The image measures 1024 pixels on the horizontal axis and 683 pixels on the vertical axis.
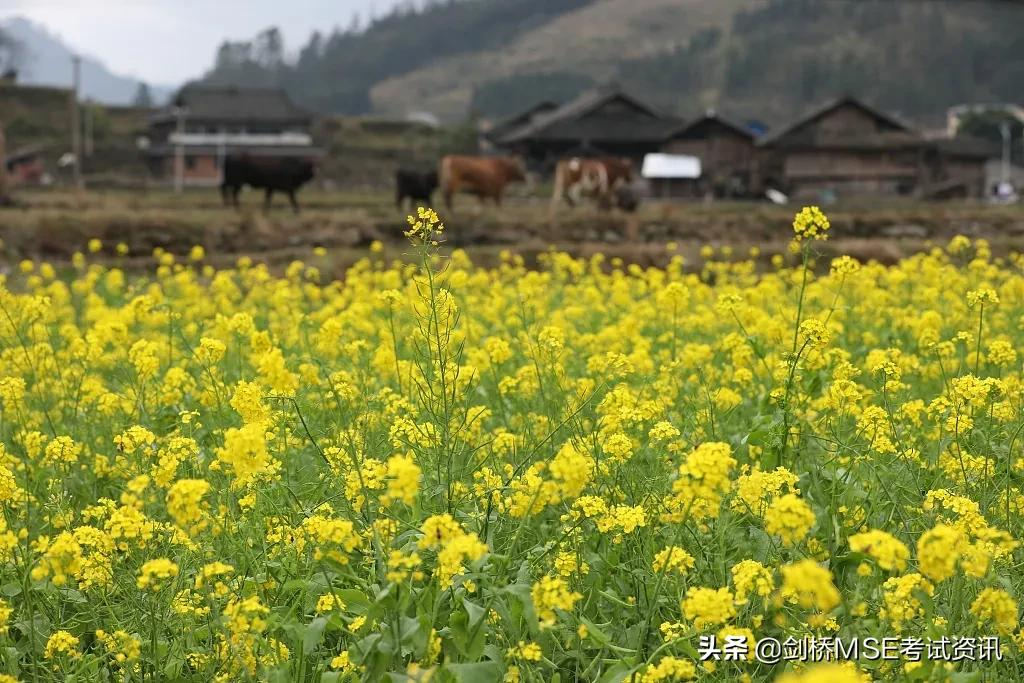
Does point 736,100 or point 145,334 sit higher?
point 736,100

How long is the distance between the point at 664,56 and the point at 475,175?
106 meters

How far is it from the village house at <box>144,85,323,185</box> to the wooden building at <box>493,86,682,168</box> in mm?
14046

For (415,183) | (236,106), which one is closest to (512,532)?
(415,183)

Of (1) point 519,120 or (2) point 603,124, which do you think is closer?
(2) point 603,124

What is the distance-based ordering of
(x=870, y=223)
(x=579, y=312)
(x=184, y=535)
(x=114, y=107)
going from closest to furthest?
(x=184, y=535)
(x=579, y=312)
(x=870, y=223)
(x=114, y=107)

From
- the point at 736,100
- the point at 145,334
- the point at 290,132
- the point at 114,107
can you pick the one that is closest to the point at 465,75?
the point at 736,100

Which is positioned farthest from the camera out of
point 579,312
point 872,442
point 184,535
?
point 579,312

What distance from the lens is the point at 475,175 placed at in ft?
71.5

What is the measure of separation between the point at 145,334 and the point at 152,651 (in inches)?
203

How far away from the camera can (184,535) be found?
281 centimetres

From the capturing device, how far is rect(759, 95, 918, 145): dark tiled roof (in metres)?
44.0

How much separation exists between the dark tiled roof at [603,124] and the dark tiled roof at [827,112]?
458 cm

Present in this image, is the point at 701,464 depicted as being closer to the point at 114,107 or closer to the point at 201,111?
the point at 201,111

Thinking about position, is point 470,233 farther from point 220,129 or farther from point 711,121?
point 220,129
